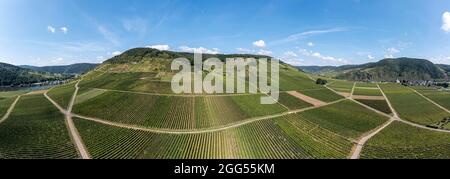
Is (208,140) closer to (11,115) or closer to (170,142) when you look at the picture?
(170,142)

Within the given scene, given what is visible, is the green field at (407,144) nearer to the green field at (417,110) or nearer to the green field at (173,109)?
the green field at (417,110)

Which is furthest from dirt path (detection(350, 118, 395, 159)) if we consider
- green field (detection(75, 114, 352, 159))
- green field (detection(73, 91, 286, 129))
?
green field (detection(73, 91, 286, 129))

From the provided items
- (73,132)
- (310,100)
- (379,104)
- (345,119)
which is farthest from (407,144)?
(73,132)

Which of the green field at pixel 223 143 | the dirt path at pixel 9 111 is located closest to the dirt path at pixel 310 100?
the green field at pixel 223 143

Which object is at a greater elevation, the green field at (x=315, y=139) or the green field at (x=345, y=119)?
the green field at (x=345, y=119)

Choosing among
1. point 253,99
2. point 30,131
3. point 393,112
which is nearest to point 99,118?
point 30,131

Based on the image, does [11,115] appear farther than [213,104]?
No
